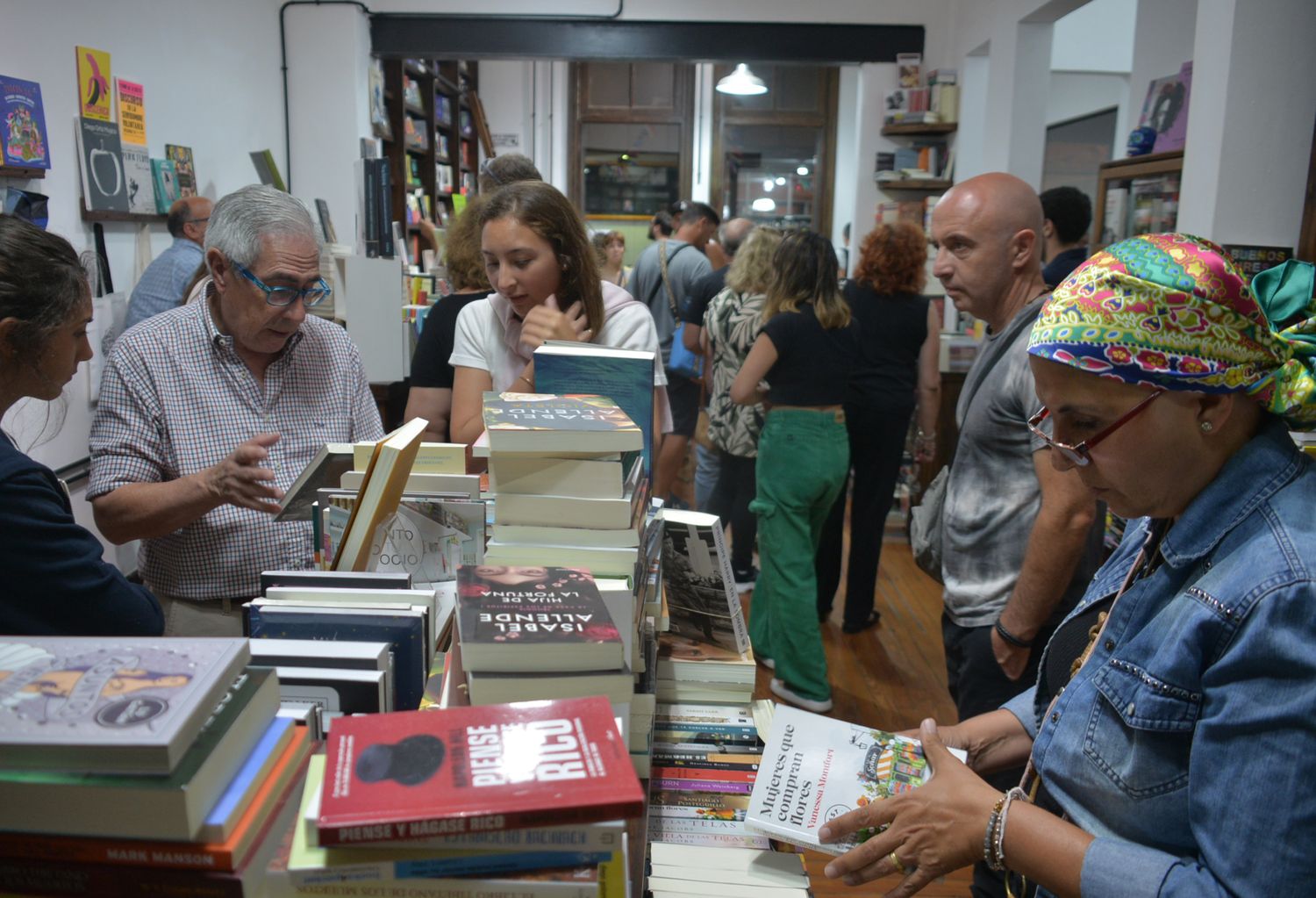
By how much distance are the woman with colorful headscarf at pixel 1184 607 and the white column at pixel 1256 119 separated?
2.54 metres

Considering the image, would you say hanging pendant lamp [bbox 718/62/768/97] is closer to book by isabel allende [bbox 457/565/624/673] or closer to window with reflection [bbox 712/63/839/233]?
window with reflection [bbox 712/63/839/233]

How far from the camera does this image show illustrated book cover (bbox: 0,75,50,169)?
127 inches

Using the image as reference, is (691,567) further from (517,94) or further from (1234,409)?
(517,94)

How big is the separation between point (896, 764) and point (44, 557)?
118 cm

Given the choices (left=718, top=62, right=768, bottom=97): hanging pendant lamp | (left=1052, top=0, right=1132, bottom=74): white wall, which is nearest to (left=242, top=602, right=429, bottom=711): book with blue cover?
(left=1052, top=0, right=1132, bottom=74): white wall

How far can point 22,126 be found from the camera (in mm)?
3334

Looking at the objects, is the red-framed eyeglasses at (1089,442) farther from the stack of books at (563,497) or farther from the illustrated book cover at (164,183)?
the illustrated book cover at (164,183)

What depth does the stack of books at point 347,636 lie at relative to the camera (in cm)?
97

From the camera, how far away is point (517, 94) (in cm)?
1076

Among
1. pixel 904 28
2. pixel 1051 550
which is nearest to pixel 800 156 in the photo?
pixel 904 28

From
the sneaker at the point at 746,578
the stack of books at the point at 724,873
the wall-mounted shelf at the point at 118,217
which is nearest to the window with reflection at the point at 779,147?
the sneaker at the point at 746,578

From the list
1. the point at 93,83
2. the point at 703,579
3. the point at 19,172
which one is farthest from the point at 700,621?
the point at 93,83

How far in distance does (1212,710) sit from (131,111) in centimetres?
478

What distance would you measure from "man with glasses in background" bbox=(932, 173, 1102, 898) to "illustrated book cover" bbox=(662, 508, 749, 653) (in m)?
0.73
